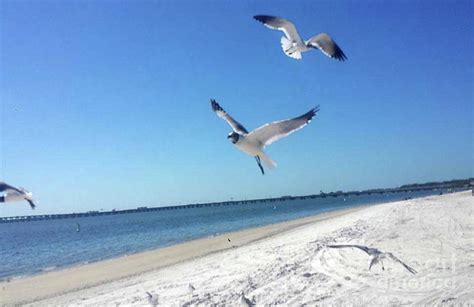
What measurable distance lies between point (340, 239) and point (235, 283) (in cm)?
503

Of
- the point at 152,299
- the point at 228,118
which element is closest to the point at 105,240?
the point at 152,299

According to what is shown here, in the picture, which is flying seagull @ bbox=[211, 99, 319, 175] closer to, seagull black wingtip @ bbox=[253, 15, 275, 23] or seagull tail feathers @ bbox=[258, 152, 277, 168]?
seagull tail feathers @ bbox=[258, 152, 277, 168]

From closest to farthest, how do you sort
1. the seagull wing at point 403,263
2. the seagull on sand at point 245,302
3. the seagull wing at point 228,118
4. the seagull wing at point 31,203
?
the seagull wing at point 31,203 → the seagull wing at point 228,118 → the seagull on sand at point 245,302 → the seagull wing at point 403,263

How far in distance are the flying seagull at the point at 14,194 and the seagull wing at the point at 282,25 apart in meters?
4.14

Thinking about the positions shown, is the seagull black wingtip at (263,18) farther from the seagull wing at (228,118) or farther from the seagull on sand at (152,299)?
the seagull on sand at (152,299)

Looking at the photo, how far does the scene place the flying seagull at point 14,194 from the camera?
4273 mm

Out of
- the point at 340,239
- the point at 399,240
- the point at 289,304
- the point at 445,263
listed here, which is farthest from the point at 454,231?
the point at 289,304

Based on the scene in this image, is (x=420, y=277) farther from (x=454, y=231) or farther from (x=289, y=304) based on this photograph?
(x=454, y=231)

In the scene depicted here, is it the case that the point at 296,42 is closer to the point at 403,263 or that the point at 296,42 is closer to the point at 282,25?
the point at 282,25

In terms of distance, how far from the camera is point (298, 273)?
29.0 feet

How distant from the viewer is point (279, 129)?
578 centimetres

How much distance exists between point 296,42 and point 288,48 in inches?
12.2

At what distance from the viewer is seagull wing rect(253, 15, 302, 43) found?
682 centimetres

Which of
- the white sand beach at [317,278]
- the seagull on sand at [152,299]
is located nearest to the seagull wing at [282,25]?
the white sand beach at [317,278]
